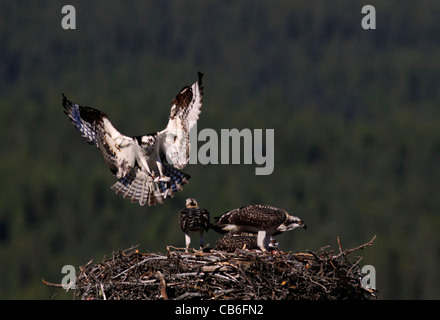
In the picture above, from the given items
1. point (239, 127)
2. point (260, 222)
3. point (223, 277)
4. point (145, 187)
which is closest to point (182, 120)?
point (145, 187)

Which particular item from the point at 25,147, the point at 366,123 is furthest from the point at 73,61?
the point at 366,123

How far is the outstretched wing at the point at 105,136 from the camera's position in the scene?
16.0 metres

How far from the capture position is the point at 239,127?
7712 centimetres

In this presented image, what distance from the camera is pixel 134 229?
6134cm

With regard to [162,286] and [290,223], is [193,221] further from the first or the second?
[162,286]

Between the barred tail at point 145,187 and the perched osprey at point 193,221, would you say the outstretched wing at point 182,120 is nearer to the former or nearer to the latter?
the barred tail at point 145,187

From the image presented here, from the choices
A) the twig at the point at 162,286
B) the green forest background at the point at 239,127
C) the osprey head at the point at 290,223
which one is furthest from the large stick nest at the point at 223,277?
the green forest background at the point at 239,127

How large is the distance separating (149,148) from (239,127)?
60755 millimetres

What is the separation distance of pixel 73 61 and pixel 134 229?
3372 centimetres

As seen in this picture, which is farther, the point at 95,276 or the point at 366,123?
the point at 366,123

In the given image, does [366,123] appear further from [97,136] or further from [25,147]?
[97,136]

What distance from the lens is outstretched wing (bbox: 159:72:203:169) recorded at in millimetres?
16641

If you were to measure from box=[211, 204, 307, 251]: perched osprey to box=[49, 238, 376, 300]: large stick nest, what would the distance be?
1.17 m

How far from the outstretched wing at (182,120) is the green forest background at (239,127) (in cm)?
2301
